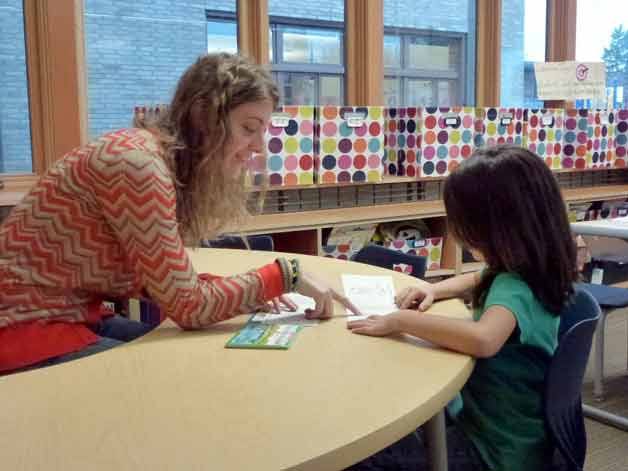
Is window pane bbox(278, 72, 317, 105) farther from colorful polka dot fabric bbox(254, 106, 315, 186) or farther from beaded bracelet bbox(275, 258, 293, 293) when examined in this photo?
beaded bracelet bbox(275, 258, 293, 293)

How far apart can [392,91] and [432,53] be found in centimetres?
39

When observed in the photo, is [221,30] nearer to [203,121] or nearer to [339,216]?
[339,216]

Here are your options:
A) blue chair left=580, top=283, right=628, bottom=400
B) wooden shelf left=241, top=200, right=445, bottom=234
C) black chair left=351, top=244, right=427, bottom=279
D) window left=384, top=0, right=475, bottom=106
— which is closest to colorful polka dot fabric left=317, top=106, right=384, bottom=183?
wooden shelf left=241, top=200, right=445, bottom=234

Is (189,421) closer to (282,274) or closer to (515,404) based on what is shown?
(282,274)

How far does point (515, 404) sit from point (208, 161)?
0.76 m

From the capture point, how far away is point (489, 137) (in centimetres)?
356

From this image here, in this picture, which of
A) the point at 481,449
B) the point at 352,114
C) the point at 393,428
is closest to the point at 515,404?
the point at 481,449

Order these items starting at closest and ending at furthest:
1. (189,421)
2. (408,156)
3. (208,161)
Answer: (189,421) < (208,161) < (408,156)

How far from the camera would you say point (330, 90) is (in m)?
3.54

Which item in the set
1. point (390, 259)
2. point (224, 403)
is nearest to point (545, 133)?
point (390, 259)

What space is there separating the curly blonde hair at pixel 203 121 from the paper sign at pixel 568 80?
9.50 ft

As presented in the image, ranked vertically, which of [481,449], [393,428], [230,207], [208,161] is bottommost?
[481,449]

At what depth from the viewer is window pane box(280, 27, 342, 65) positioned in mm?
3377

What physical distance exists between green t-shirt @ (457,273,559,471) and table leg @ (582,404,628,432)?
4.22ft
